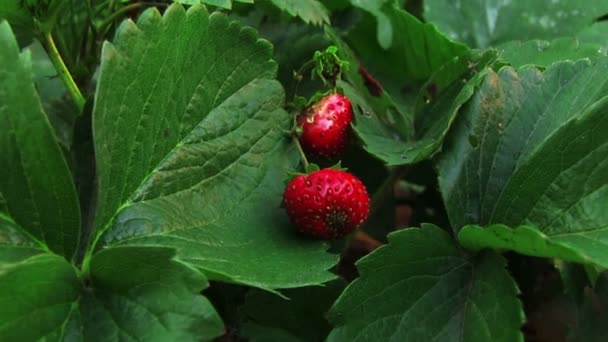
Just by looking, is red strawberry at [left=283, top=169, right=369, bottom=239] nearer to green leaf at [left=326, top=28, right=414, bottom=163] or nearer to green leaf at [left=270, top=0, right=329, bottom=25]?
green leaf at [left=326, top=28, right=414, bottom=163]

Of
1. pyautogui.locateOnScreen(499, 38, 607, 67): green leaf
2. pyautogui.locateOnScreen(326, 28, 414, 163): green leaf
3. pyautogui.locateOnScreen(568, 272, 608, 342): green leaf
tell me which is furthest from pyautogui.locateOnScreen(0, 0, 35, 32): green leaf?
pyautogui.locateOnScreen(568, 272, 608, 342): green leaf

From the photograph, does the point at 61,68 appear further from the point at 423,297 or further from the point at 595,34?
the point at 595,34

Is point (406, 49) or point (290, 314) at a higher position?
point (406, 49)

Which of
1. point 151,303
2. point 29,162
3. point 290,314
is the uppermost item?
point 29,162

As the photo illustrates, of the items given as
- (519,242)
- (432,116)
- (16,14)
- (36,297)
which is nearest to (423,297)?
(519,242)

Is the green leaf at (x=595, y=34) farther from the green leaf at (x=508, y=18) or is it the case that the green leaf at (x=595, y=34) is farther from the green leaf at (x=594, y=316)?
the green leaf at (x=594, y=316)

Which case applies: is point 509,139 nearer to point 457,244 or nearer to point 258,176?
point 457,244

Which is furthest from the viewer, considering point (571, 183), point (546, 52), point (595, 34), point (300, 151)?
point (595, 34)
